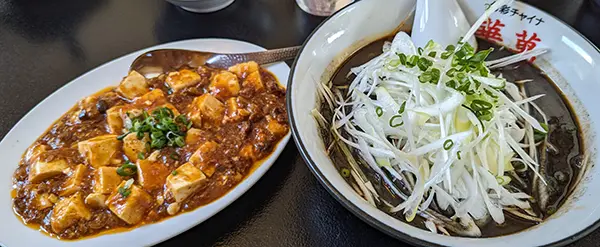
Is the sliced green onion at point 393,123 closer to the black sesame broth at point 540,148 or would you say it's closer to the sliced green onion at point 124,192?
the black sesame broth at point 540,148

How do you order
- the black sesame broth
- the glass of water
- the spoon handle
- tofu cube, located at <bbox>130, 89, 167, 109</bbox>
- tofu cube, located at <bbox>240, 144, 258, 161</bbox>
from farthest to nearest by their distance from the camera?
the glass of water, the spoon handle, tofu cube, located at <bbox>130, 89, 167, 109</bbox>, tofu cube, located at <bbox>240, 144, 258, 161</bbox>, the black sesame broth

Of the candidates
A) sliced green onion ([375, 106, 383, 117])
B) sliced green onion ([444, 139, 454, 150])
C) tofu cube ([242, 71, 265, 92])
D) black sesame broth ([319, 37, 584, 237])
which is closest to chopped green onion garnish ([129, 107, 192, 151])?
tofu cube ([242, 71, 265, 92])

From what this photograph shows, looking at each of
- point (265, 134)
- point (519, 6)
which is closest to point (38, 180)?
point (265, 134)

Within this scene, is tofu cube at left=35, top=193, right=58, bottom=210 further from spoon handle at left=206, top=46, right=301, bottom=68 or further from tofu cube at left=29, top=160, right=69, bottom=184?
spoon handle at left=206, top=46, right=301, bottom=68

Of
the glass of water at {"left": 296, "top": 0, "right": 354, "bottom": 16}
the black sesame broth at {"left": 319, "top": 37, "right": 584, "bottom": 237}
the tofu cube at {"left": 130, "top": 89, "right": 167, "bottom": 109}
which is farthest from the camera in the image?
the glass of water at {"left": 296, "top": 0, "right": 354, "bottom": 16}

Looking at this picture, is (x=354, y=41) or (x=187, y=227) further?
(x=354, y=41)

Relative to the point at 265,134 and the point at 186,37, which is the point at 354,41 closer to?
the point at 265,134

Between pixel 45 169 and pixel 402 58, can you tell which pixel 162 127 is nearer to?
pixel 45 169

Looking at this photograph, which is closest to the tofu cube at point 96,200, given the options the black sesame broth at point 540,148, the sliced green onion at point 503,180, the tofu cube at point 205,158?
the tofu cube at point 205,158
